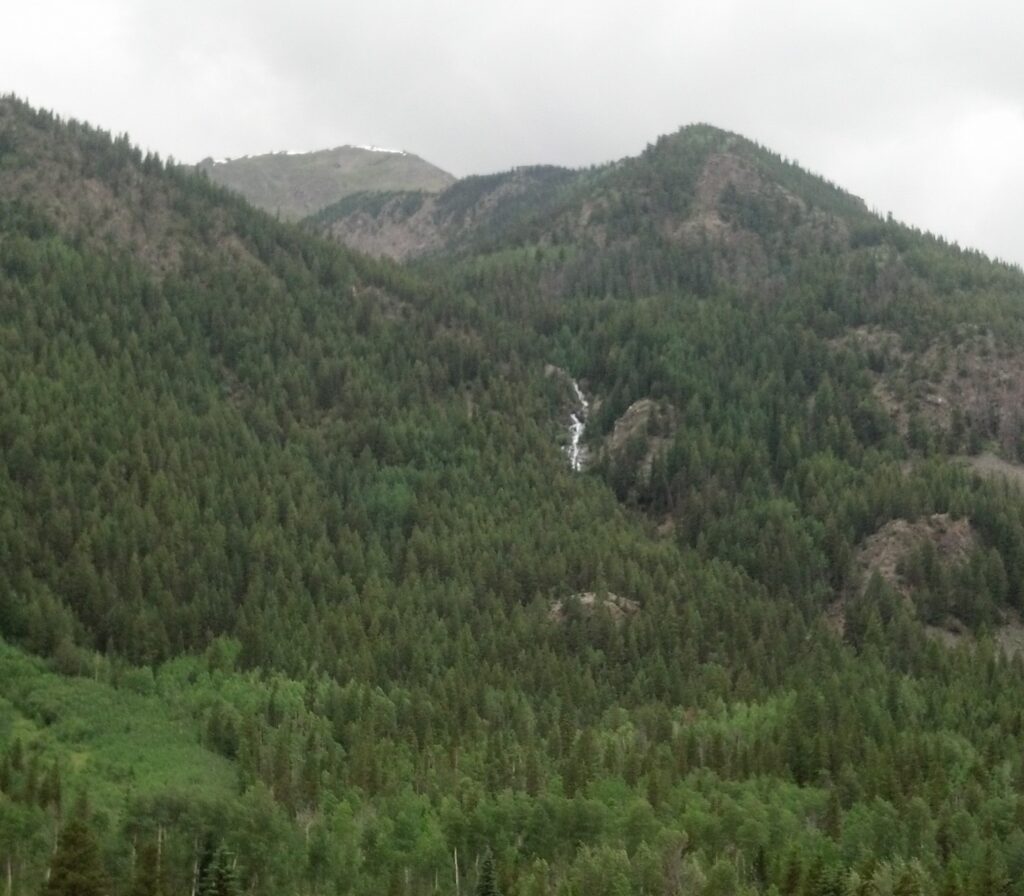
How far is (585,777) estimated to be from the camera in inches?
5655

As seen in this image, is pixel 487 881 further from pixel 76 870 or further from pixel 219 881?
pixel 76 870

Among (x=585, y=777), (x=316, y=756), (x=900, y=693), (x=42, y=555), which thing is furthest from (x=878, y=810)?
(x=42, y=555)

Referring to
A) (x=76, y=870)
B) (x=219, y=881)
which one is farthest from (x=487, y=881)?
(x=76, y=870)

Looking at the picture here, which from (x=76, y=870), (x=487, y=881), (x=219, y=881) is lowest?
(x=219, y=881)

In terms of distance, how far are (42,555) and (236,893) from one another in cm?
9605

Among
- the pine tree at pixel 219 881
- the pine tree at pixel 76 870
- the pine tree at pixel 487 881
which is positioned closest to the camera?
the pine tree at pixel 76 870

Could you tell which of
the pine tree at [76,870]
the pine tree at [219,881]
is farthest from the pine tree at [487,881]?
the pine tree at [76,870]

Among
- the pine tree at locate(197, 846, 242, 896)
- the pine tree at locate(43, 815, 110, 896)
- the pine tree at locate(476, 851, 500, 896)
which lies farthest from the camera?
the pine tree at locate(476, 851, 500, 896)

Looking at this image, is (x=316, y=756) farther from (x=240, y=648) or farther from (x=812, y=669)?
(x=812, y=669)

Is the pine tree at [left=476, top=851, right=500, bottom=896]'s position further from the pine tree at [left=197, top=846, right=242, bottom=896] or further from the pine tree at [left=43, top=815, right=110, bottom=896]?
the pine tree at [left=43, top=815, right=110, bottom=896]

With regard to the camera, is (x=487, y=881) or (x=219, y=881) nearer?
(x=219, y=881)

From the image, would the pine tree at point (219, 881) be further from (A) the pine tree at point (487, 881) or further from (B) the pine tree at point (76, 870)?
(A) the pine tree at point (487, 881)

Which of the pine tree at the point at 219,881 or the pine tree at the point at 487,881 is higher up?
the pine tree at the point at 487,881

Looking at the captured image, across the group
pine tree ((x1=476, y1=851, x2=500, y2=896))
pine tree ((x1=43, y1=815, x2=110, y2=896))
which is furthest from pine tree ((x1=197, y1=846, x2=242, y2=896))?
pine tree ((x1=476, y1=851, x2=500, y2=896))
